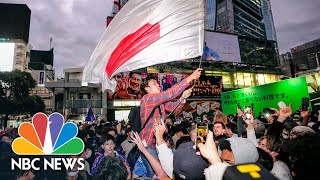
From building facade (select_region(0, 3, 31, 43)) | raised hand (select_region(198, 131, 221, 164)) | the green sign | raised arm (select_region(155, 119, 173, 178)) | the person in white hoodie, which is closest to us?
the person in white hoodie

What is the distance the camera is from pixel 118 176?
4242 millimetres

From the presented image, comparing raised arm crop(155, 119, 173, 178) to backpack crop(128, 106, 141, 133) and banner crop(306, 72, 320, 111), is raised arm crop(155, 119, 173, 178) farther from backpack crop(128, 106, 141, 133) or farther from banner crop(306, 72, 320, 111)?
banner crop(306, 72, 320, 111)

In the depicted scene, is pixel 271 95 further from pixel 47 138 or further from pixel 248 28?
pixel 248 28

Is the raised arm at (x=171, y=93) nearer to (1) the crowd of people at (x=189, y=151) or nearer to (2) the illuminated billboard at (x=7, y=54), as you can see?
(1) the crowd of people at (x=189, y=151)

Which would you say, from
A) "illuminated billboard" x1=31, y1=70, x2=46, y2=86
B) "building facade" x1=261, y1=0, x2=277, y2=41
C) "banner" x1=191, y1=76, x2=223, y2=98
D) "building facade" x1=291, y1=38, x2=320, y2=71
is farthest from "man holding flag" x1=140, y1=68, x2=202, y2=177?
"building facade" x1=261, y1=0, x2=277, y2=41

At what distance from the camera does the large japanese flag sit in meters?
4.21

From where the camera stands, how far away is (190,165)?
190 cm

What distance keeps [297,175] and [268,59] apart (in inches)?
2238

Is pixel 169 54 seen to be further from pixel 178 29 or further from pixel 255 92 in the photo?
pixel 255 92

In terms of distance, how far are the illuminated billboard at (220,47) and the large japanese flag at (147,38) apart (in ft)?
112

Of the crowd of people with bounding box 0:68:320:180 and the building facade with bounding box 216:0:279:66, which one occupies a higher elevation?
the building facade with bounding box 216:0:279:66

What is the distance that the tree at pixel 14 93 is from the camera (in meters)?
36.3

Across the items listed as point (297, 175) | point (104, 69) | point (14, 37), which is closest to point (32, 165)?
point (104, 69)

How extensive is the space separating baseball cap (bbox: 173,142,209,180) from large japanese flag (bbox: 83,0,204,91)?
7.65 feet
